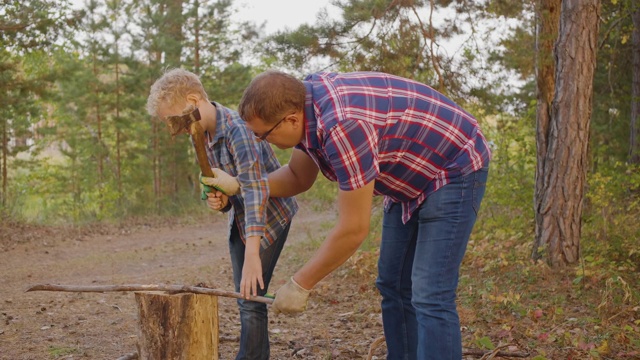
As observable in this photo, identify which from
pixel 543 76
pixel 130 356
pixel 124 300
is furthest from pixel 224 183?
pixel 543 76

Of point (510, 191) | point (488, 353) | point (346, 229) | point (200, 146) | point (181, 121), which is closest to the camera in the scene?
point (346, 229)

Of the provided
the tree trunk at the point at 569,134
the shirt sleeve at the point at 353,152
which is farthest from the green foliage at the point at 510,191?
the shirt sleeve at the point at 353,152

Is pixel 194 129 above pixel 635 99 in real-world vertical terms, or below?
below

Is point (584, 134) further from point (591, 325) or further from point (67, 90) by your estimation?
point (67, 90)

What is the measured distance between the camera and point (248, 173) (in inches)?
118

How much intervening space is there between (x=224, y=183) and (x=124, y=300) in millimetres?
3629

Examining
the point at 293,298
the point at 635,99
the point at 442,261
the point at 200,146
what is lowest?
the point at 293,298

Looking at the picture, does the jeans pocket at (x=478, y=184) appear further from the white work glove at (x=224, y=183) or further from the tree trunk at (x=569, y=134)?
the tree trunk at (x=569, y=134)

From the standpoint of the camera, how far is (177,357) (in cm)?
293

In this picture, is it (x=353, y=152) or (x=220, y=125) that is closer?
(x=353, y=152)

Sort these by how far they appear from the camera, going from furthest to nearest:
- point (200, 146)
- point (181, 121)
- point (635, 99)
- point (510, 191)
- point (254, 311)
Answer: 1. point (635, 99)
2. point (510, 191)
3. point (254, 311)
4. point (200, 146)
5. point (181, 121)

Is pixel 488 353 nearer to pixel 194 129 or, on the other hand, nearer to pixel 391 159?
pixel 391 159

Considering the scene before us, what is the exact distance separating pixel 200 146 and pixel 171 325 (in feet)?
2.78

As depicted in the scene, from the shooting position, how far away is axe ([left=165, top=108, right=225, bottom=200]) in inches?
112
